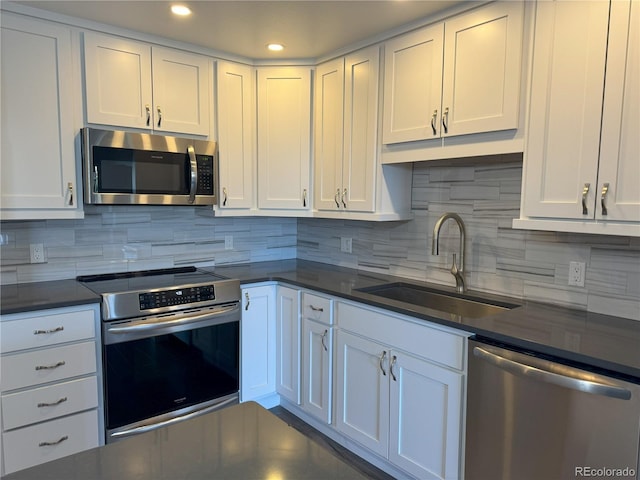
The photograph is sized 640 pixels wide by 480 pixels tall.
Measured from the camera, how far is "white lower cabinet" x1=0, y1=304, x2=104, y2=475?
200 centimetres

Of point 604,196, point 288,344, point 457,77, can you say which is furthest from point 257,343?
point 604,196

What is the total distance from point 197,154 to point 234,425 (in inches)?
81.6

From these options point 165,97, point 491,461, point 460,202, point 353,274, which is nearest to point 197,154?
point 165,97

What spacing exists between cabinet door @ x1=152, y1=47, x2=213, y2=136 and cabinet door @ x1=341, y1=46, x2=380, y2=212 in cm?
90

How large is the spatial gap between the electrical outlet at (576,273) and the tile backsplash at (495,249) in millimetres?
19

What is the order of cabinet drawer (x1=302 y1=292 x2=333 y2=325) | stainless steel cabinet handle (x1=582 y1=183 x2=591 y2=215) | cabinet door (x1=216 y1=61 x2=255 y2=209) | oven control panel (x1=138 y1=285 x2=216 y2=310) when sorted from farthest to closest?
Answer: cabinet door (x1=216 y1=61 x2=255 y2=209) → cabinet drawer (x1=302 y1=292 x2=333 y2=325) → oven control panel (x1=138 y1=285 x2=216 y2=310) → stainless steel cabinet handle (x1=582 y1=183 x2=591 y2=215)

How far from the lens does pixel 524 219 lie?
190cm

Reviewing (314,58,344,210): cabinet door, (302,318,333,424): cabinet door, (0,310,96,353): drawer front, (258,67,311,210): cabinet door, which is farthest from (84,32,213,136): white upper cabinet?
(302,318,333,424): cabinet door

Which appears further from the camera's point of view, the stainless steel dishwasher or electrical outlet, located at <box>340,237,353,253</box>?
electrical outlet, located at <box>340,237,353,253</box>

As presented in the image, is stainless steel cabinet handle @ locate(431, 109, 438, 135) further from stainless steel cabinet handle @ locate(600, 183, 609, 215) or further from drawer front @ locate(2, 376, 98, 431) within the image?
drawer front @ locate(2, 376, 98, 431)

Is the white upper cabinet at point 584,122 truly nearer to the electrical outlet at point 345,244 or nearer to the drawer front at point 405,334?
the drawer front at point 405,334

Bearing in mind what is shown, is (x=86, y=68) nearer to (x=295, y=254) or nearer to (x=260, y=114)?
(x=260, y=114)

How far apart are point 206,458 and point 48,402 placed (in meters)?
1.66

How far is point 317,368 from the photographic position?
2.60 m
